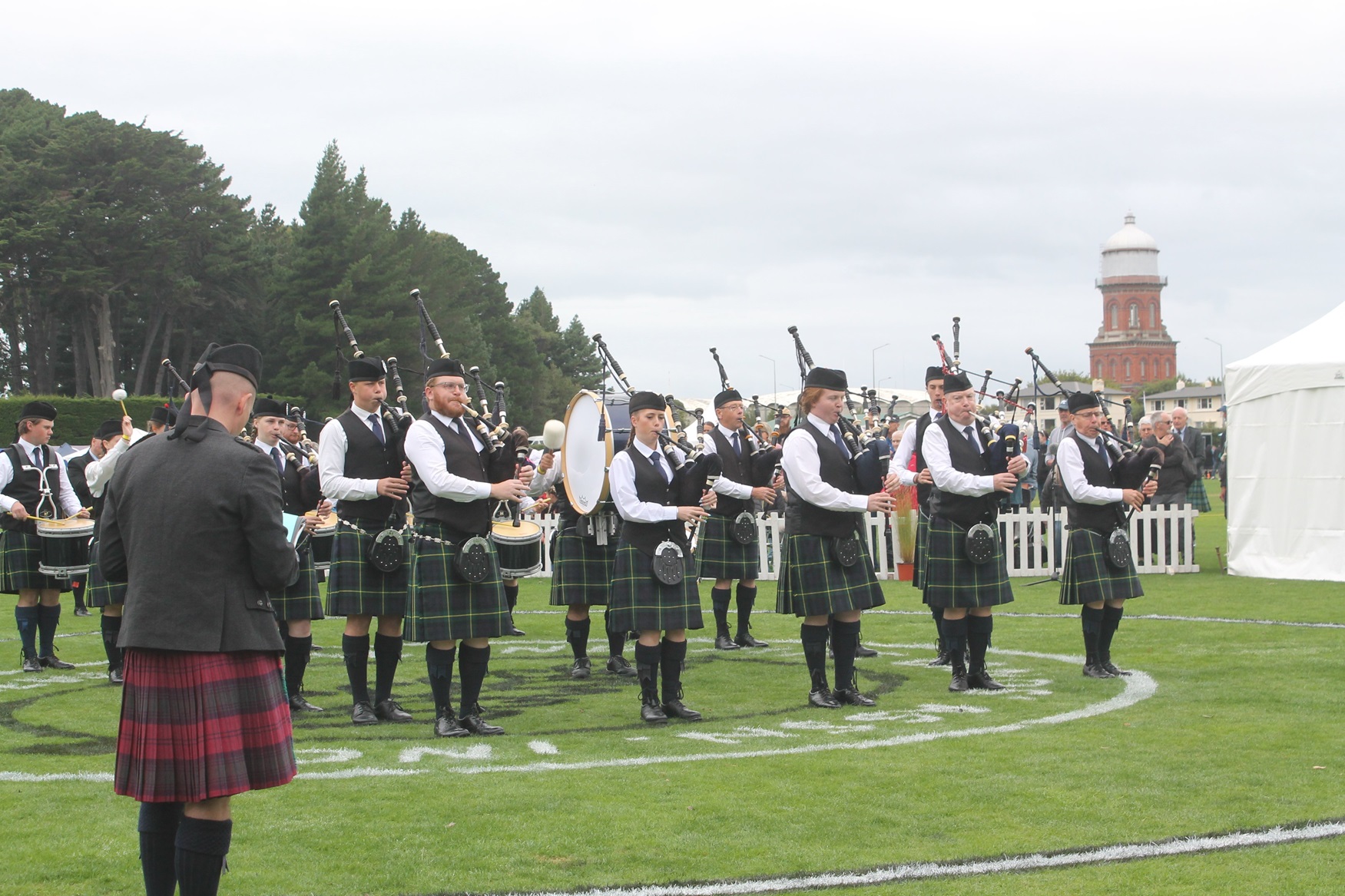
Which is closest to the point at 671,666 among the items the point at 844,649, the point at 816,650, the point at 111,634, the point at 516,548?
the point at 816,650

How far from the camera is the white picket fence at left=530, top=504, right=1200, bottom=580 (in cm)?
1404

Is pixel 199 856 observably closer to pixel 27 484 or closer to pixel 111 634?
pixel 111 634

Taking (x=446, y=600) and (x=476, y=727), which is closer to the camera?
(x=446, y=600)

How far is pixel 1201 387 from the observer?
9650 centimetres

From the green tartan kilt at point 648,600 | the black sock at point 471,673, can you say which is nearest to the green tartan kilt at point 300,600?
the black sock at point 471,673

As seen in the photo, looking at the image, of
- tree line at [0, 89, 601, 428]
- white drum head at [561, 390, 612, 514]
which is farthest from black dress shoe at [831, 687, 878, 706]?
tree line at [0, 89, 601, 428]

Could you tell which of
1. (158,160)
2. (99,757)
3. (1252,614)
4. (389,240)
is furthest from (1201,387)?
(99,757)

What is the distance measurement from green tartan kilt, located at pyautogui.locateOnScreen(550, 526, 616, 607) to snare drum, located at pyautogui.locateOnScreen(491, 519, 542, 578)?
0.30m

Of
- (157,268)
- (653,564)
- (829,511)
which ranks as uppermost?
(157,268)

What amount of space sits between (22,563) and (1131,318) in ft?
304

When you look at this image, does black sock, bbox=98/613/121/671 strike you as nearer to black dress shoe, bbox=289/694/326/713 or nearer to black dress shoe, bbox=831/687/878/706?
black dress shoe, bbox=289/694/326/713

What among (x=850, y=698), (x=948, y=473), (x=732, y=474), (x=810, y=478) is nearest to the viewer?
(x=810, y=478)

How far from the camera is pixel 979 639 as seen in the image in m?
7.40

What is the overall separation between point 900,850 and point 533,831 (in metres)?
1.21
